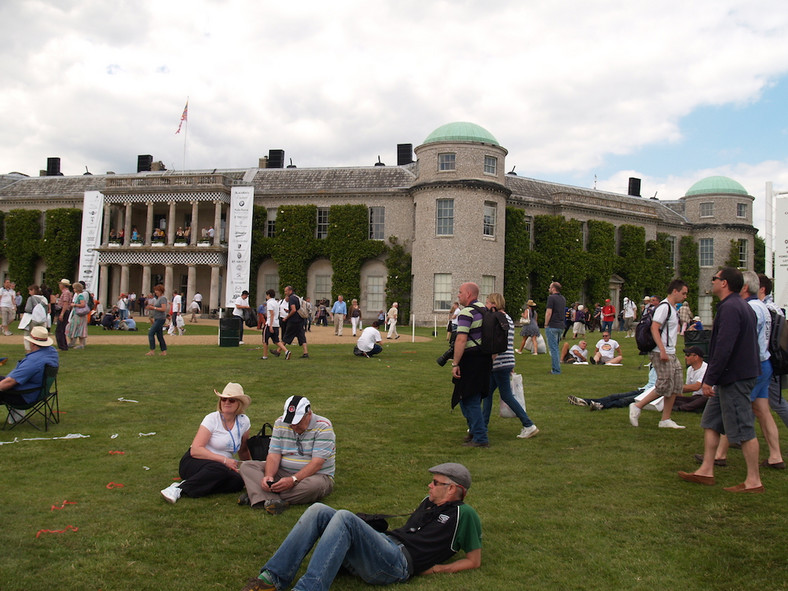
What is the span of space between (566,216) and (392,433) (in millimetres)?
38072

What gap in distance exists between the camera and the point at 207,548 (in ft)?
17.0

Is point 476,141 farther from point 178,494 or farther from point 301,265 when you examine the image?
point 178,494

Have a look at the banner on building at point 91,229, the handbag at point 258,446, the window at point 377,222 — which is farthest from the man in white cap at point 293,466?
the banner on building at point 91,229

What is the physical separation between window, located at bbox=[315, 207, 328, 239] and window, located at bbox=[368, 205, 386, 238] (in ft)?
9.27

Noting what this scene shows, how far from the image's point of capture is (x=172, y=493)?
6273 millimetres

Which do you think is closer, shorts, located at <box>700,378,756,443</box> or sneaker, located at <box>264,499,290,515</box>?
sneaker, located at <box>264,499,290,515</box>

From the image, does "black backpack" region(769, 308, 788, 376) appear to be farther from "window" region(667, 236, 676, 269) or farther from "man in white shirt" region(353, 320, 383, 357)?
"window" region(667, 236, 676, 269)

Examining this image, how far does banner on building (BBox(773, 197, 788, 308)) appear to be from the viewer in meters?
10.2


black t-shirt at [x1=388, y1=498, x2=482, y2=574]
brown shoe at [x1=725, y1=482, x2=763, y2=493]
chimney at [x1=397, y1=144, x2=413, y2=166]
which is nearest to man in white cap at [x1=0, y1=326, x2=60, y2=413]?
black t-shirt at [x1=388, y1=498, x2=482, y2=574]

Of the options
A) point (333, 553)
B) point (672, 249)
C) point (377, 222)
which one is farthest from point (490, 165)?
point (333, 553)

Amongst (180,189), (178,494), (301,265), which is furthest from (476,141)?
(178,494)

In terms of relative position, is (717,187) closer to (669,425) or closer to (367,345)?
(367,345)

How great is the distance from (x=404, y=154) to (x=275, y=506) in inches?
1664

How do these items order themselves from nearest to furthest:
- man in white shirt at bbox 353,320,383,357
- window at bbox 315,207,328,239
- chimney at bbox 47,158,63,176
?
man in white shirt at bbox 353,320,383,357, window at bbox 315,207,328,239, chimney at bbox 47,158,63,176
